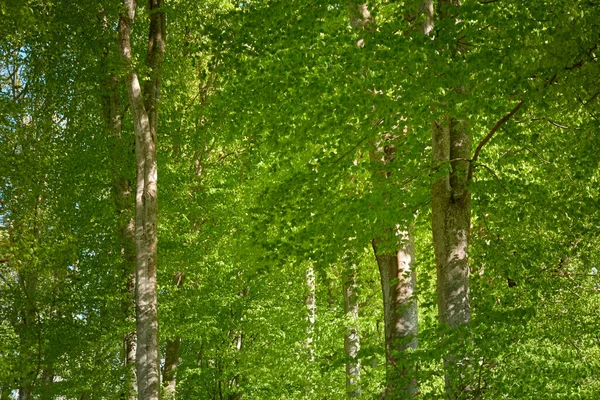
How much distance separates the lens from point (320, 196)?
9.77 meters

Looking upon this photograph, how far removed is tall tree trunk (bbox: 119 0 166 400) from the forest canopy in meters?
0.04

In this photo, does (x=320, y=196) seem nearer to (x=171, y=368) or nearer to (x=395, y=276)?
(x=395, y=276)

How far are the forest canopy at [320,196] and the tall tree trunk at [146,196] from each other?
0.04 meters

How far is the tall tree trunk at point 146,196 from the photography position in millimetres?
11664

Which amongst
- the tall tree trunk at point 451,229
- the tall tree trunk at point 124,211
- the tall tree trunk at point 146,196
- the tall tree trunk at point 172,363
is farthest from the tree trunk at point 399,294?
the tall tree trunk at point 172,363

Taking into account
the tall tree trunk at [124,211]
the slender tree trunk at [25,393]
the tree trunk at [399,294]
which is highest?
the tall tree trunk at [124,211]

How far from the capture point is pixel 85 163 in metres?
16.3

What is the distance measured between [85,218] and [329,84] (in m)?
9.41

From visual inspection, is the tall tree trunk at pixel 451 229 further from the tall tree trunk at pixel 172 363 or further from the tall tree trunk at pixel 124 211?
the tall tree trunk at pixel 172 363

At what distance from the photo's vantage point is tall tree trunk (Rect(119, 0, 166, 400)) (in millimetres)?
11664

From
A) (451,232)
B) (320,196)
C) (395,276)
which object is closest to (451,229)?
(451,232)

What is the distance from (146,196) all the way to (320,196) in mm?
4176

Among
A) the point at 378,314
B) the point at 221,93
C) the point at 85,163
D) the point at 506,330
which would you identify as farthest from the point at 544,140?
the point at 85,163

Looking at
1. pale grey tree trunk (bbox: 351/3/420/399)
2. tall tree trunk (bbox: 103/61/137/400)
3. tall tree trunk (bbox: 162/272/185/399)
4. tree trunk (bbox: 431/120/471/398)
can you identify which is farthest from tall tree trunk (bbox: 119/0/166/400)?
tall tree trunk (bbox: 162/272/185/399)
